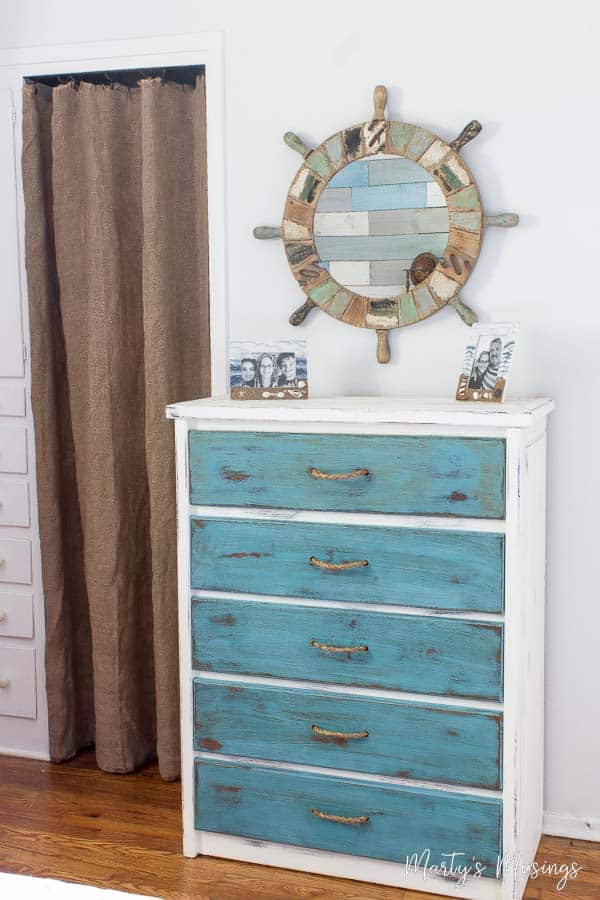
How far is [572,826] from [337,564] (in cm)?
96

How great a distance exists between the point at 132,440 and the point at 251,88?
100 centimetres

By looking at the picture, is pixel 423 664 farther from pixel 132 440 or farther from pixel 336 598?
pixel 132 440

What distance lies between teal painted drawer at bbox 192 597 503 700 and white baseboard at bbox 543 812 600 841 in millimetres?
613

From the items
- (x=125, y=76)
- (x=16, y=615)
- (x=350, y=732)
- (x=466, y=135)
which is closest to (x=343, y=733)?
(x=350, y=732)

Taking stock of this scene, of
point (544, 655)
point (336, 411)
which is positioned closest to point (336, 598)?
point (336, 411)

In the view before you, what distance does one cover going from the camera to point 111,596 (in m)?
2.79

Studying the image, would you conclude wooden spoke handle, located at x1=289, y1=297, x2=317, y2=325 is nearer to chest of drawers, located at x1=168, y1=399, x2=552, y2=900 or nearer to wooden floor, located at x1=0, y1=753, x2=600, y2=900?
chest of drawers, located at x1=168, y1=399, x2=552, y2=900

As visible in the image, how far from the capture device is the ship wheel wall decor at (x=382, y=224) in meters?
2.41

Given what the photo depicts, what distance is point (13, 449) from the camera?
2887 millimetres

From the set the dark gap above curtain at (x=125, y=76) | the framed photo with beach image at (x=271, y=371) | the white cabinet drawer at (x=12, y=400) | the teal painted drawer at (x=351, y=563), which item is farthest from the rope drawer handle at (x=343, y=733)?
the dark gap above curtain at (x=125, y=76)

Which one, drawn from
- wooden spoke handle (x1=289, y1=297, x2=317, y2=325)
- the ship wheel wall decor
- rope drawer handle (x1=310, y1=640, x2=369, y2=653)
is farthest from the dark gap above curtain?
rope drawer handle (x1=310, y1=640, x2=369, y2=653)

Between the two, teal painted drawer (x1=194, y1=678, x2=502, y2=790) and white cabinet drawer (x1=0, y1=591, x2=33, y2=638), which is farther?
white cabinet drawer (x1=0, y1=591, x2=33, y2=638)

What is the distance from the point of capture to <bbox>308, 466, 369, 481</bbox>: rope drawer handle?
2.14 m

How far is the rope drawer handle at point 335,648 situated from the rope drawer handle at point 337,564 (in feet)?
0.56
